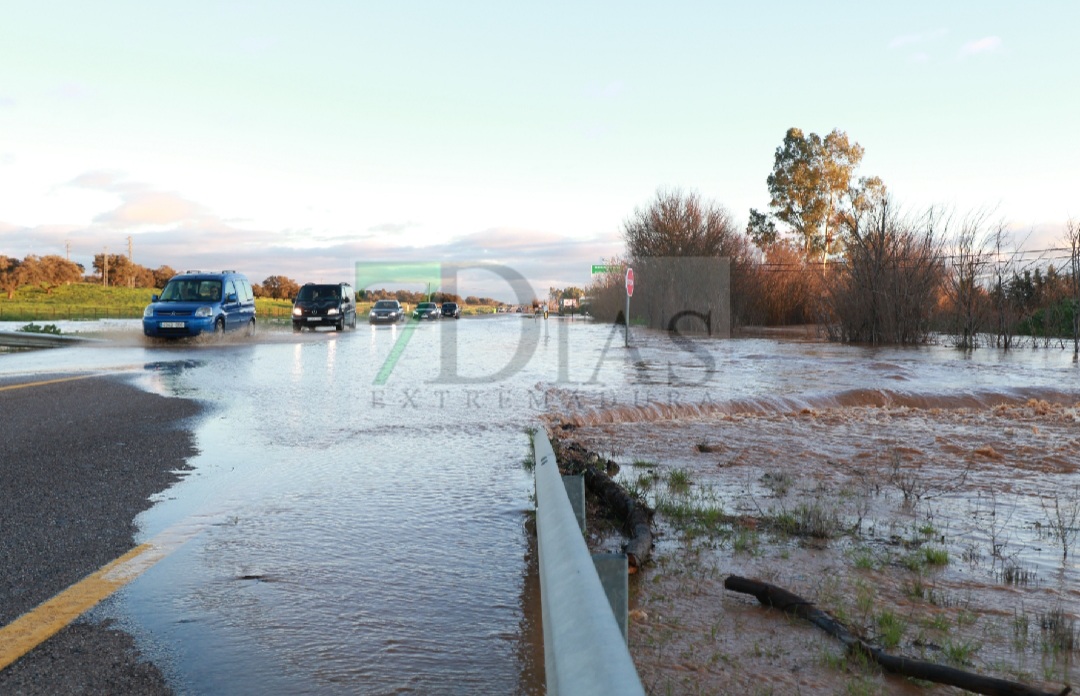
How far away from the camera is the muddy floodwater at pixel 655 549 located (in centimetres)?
312

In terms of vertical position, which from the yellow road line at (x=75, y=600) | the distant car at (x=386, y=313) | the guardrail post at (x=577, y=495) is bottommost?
the yellow road line at (x=75, y=600)

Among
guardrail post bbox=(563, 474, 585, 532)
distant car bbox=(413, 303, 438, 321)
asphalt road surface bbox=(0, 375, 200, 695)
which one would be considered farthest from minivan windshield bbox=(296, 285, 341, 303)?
guardrail post bbox=(563, 474, 585, 532)

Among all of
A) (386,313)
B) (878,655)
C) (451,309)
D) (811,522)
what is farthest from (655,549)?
(451,309)

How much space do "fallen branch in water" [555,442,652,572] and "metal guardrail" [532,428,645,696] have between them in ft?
4.15

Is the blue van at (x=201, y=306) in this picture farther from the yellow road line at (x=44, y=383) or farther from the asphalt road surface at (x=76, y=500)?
the asphalt road surface at (x=76, y=500)

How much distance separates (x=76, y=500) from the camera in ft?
17.7

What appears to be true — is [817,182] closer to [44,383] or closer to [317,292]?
[317,292]

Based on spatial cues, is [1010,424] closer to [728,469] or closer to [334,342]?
[728,469]

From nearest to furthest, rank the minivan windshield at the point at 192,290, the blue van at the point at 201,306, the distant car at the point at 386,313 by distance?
the blue van at the point at 201,306 < the minivan windshield at the point at 192,290 < the distant car at the point at 386,313

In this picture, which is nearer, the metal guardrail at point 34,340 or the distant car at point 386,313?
the metal guardrail at point 34,340

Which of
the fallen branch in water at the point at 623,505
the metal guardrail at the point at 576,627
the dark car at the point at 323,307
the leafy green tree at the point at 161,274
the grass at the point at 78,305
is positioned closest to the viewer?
the metal guardrail at the point at 576,627

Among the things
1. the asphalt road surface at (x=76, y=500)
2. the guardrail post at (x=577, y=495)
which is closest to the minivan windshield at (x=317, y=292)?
the asphalt road surface at (x=76, y=500)

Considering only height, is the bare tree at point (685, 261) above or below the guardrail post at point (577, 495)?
above

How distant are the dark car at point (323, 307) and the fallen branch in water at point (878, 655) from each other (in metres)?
31.1
